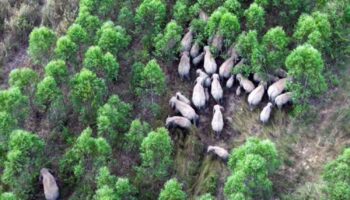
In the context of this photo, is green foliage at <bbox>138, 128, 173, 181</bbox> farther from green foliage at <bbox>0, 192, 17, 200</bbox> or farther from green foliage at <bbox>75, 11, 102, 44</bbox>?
green foliage at <bbox>75, 11, 102, 44</bbox>

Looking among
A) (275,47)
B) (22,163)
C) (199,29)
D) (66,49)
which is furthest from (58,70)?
(275,47)

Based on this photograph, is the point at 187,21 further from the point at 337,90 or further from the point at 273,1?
the point at 337,90

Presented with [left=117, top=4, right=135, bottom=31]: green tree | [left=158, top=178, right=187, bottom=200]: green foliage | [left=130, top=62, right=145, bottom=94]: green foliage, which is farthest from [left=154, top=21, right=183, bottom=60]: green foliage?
[left=158, top=178, right=187, bottom=200]: green foliage

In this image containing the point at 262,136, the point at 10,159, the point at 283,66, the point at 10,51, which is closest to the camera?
the point at 10,159

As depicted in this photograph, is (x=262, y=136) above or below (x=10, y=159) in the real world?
above

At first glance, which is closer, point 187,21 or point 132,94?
point 132,94

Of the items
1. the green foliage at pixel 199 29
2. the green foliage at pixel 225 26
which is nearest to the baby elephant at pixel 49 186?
the green foliage at pixel 199 29

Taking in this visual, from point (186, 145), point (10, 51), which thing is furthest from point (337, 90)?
point (10, 51)

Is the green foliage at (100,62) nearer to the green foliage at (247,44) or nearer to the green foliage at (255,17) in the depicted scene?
the green foliage at (247,44)
